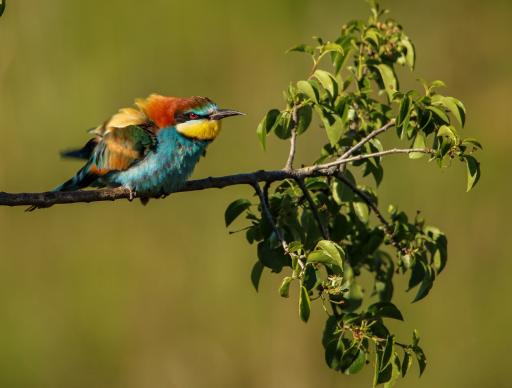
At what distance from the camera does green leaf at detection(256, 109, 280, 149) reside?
2.15 m

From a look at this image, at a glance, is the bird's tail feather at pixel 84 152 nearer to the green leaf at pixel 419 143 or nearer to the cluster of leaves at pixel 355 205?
the cluster of leaves at pixel 355 205

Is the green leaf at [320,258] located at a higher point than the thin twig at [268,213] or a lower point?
lower

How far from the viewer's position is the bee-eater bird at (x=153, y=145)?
2639 mm

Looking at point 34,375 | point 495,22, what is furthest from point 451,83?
point 34,375

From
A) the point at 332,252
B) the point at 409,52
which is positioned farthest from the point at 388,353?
the point at 409,52

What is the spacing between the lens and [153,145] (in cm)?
269

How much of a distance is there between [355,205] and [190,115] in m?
0.57

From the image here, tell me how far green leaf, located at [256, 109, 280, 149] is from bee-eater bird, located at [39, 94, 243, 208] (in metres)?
0.45

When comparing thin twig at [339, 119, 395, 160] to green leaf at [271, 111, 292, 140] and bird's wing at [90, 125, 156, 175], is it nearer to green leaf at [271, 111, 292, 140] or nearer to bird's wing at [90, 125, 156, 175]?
green leaf at [271, 111, 292, 140]

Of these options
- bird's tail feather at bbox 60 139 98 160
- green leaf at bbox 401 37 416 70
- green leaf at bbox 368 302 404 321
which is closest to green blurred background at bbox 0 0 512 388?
bird's tail feather at bbox 60 139 98 160

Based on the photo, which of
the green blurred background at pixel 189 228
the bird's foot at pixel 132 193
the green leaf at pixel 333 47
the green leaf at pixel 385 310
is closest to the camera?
the green leaf at pixel 385 310

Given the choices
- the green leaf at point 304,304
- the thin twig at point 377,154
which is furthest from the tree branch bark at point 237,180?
the green leaf at point 304,304

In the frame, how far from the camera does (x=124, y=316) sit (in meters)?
3.58

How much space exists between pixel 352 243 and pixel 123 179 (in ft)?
2.21
